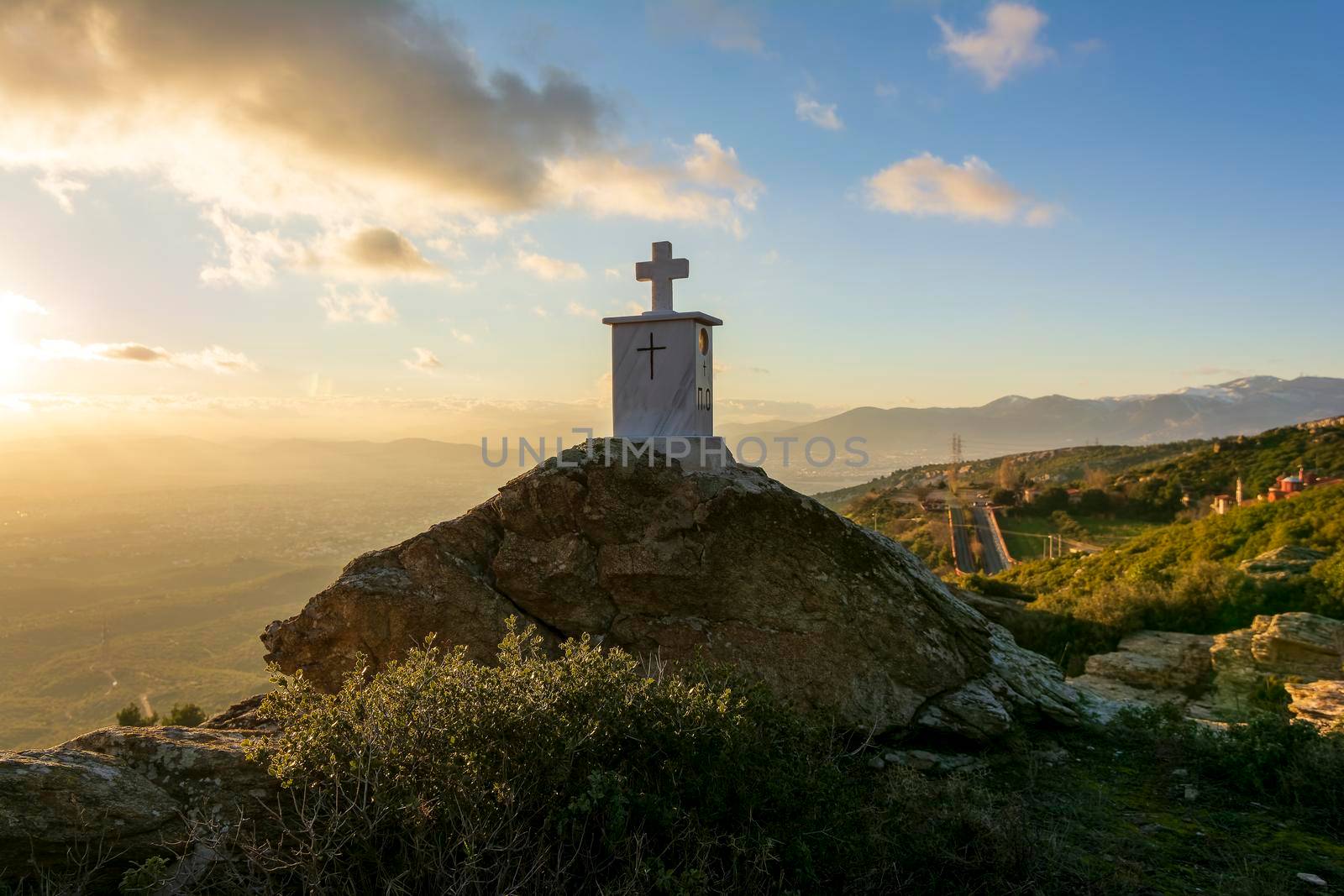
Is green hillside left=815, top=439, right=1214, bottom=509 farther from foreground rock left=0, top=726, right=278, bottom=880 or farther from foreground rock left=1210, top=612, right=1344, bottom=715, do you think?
foreground rock left=0, top=726, right=278, bottom=880

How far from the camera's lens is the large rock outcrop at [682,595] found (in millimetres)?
7621

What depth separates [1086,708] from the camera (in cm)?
906

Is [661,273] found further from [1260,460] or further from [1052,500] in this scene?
[1260,460]

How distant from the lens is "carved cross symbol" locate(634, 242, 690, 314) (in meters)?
9.16

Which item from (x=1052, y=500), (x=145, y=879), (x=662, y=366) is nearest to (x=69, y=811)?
(x=145, y=879)

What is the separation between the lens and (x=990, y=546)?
3497cm

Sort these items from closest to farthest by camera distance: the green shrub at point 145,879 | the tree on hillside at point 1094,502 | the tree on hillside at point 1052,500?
the green shrub at point 145,879 → the tree on hillside at point 1094,502 → the tree on hillside at point 1052,500

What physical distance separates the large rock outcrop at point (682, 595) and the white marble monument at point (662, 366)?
29.0 inches

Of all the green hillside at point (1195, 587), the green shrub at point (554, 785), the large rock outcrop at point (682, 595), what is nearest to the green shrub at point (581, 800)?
the green shrub at point (554, 785)

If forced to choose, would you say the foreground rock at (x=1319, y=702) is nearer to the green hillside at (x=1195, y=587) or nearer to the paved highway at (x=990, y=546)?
the green hillside at (x=1195, y=587)

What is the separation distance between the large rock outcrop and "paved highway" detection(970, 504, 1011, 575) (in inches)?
912

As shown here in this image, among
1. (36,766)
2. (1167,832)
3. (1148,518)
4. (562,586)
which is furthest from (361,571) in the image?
(1148,518)

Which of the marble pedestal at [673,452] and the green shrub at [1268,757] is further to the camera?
the marble pedestal at [673,452]

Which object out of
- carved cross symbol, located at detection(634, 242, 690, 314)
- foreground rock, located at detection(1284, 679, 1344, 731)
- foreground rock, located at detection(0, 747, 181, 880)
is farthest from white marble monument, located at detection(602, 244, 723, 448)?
foreground rock, located at detection(1284, 679, 1344, 731)
